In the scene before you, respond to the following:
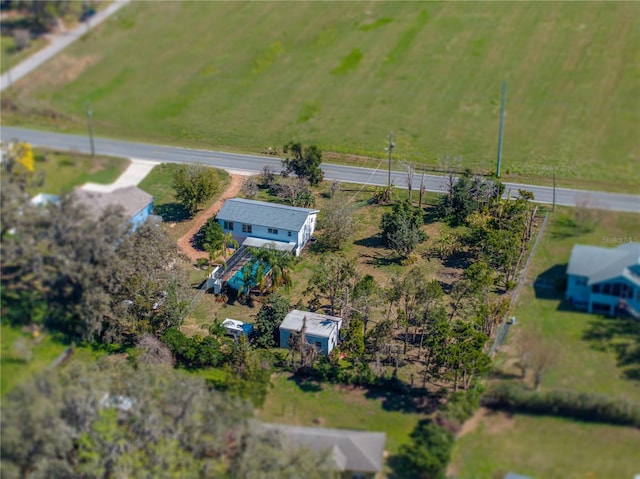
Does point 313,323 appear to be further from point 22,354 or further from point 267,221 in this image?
point 22,354

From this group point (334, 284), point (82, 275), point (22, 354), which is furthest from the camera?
point (334, 284)

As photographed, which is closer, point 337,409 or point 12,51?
point 337,409

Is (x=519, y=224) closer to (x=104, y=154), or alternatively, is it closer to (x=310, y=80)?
(x=104, y=154)

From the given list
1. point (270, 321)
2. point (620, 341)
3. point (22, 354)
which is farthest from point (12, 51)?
point (620, 341)

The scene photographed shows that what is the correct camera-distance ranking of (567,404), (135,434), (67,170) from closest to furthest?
1. (135,434)
2. (567,404)
3. (67,170)

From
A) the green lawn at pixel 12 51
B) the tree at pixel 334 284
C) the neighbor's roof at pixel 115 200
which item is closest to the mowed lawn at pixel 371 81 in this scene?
the green lawn at pixel 12 51

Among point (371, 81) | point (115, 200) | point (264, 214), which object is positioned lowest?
point (264, 214)

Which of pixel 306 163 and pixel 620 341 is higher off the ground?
pixel 306 163
